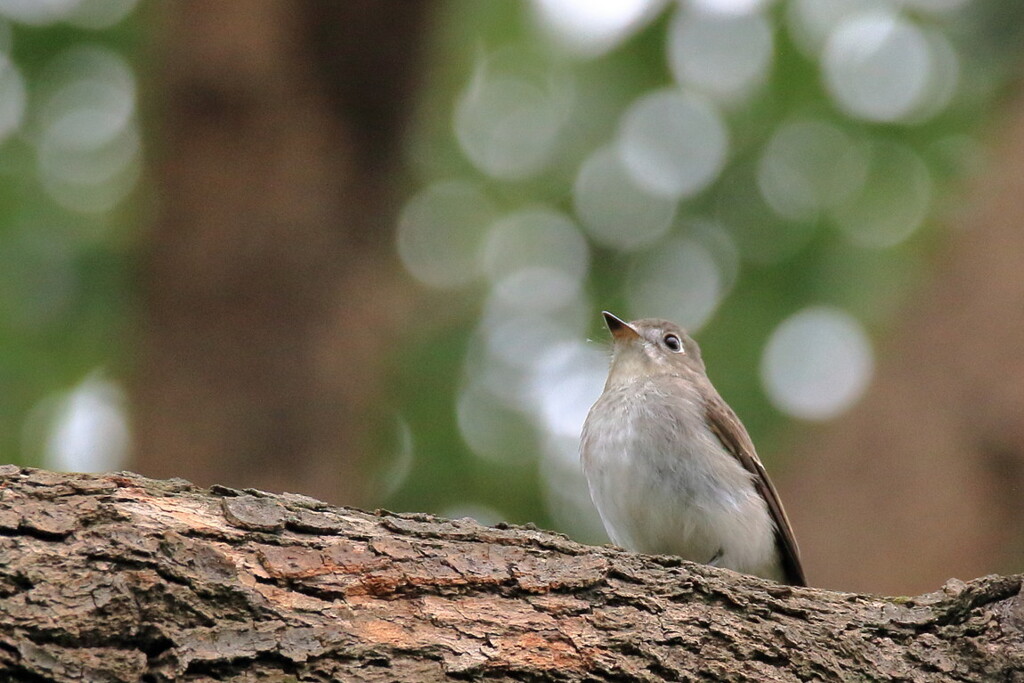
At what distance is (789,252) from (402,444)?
365cm

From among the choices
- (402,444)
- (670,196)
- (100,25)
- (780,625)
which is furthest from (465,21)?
(780,625)

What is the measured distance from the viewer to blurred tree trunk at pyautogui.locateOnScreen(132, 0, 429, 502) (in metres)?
7.83

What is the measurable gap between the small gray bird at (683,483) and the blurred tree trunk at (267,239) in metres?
2.39

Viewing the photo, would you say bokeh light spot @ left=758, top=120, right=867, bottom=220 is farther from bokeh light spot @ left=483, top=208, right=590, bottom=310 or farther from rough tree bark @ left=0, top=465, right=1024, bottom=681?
rough tree bark @ left=0, top=465, right=1024, bottom=681

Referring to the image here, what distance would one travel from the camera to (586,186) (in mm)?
10875

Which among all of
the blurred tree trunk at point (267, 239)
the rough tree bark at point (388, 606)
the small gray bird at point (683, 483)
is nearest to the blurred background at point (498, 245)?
the blurred tree trunk at point (267, 239)

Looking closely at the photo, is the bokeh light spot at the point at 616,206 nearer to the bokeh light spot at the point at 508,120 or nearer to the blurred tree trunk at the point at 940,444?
the bokeh light spot at the point at 508,120

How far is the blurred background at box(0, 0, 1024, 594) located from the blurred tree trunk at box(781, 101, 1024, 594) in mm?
21

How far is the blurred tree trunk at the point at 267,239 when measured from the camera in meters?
7.83

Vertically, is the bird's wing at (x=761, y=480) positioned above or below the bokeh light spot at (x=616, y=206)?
below

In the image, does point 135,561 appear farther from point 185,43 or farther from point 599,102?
point 599,102

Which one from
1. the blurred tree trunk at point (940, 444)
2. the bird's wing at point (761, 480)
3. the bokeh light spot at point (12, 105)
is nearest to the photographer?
the bird's wing at point (761, 480)

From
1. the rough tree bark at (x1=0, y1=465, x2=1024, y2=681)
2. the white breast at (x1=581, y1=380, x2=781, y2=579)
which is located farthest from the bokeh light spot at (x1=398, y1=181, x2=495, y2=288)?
the rough tree bark at (x1=0, y1=465, x2=1024, y2=681)

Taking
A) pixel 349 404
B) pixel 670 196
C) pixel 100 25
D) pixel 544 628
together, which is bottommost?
pixel 544 628
